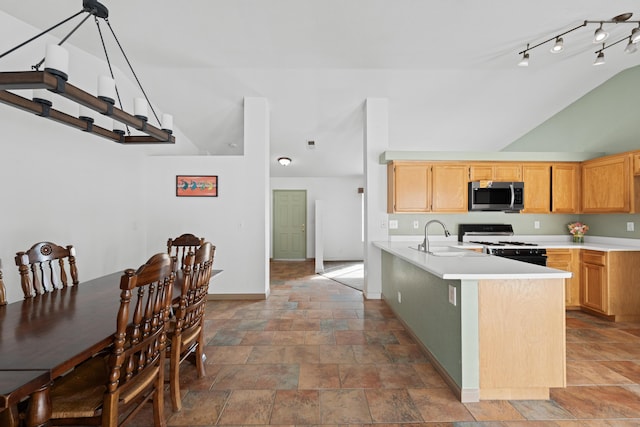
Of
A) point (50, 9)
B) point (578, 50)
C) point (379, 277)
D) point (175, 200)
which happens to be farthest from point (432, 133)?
point (50, 9)

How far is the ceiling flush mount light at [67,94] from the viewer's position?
4.53ft

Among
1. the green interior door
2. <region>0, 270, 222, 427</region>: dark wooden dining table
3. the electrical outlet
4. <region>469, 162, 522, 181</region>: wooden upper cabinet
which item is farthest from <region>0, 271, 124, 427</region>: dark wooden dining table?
the green interior door

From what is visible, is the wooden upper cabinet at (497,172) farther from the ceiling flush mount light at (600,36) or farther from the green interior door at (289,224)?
the green interior door at (289,224)

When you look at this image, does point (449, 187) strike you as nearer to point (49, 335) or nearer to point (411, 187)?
point (411, 187)

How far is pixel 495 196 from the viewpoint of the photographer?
4027 mm

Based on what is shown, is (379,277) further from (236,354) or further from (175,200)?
(175,200)

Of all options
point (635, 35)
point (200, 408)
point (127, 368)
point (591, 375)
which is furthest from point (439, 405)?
point (635, 35)

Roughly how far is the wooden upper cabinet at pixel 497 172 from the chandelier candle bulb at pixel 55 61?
4.28m

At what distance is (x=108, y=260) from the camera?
3.77m

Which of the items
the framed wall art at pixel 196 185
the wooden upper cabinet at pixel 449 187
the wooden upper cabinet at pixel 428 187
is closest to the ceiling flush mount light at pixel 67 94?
the framed wall art at pixel 196 185

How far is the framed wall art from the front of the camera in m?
4.29

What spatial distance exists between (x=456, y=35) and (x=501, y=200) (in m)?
2.24

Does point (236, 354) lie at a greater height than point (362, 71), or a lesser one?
lesser

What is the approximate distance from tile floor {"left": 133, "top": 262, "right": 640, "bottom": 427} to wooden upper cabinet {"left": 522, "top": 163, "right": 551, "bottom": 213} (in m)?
1.46
